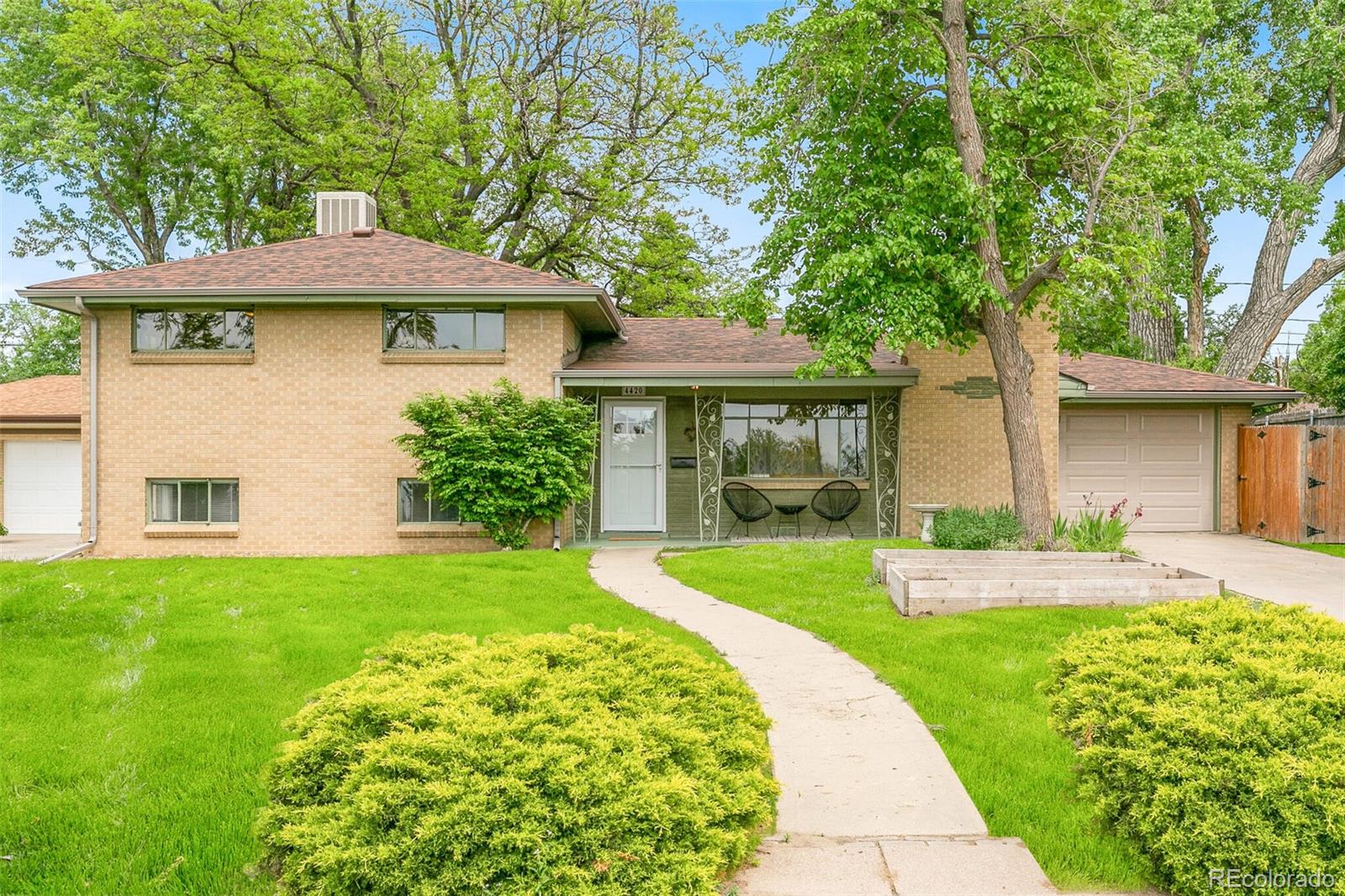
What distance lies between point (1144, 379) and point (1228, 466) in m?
2.15

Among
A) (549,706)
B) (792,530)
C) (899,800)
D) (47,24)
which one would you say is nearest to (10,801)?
(549,706)

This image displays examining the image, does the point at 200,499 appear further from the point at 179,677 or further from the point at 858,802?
the point at 858,802

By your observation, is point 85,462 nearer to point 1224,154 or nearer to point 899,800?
point 899,800

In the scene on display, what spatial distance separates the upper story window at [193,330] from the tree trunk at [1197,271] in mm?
22566

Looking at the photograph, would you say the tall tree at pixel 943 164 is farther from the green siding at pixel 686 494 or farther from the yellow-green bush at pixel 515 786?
the yellow-green bush at pixel 515 786

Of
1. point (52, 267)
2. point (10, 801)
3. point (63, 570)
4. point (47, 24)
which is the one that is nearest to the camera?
point (10, 801)

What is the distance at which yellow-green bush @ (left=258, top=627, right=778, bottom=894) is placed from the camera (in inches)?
102

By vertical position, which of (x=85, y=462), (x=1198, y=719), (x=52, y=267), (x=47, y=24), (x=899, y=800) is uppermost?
(x=47, y=24)

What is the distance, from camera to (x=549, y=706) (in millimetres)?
3141

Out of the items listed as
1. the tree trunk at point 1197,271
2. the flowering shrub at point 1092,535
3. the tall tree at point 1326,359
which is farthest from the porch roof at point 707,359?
the tree trunk at point 1197,271

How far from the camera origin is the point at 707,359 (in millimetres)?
14164

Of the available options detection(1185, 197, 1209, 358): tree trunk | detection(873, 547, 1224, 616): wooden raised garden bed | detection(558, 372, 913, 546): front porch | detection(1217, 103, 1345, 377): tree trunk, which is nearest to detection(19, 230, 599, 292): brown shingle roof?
detection(558, 372, 913, 546): front porch

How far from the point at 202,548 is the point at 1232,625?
44.2 ft

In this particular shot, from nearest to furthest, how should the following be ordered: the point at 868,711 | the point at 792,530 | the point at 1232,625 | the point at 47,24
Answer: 1. the point at 1232,625
2. the point at 868,711
3. the point at 792,530
4. the point at 47,24
